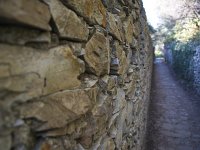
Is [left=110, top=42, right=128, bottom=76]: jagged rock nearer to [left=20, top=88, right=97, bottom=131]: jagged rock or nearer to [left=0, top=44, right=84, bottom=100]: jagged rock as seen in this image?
[left=20, top=88, right=97, bottom=131]: jagged rock

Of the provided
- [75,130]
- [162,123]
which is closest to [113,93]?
[75,130]

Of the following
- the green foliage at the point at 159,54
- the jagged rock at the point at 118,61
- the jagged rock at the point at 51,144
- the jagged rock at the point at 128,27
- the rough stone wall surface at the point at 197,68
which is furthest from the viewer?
the green foliage at the point at 159,54

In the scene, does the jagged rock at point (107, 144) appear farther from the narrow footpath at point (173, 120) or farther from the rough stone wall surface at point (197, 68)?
the rough stone wall surface at point (197, 68)

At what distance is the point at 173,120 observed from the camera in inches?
263

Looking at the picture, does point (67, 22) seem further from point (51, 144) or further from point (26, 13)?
point (51, 144)

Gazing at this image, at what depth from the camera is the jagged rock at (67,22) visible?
109cm

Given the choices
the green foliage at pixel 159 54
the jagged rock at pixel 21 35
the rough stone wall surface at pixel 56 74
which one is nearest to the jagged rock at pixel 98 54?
the rough stone wall surface at pixel 56 74

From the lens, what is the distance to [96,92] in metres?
1.58

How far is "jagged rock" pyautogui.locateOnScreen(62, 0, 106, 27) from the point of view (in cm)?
127

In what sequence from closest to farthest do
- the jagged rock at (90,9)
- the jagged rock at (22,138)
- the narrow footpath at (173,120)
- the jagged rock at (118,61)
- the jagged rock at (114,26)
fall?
the jagged rock at (22,138) < the jagged rock at (90,9) < the jagged rock at (114,26) < the jagged rock at (118,61) < the narrow footpath at (173,120)

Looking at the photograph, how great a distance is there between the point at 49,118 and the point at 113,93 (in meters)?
0.95

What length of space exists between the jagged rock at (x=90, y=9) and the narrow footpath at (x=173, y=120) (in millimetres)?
3879

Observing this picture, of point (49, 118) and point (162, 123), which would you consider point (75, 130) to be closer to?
point (49, 118)

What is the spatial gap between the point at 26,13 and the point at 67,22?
0.33 m
